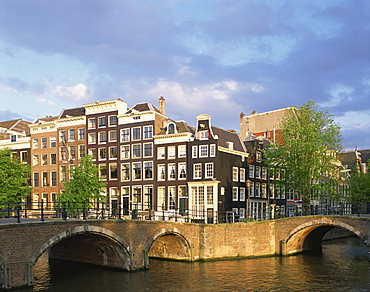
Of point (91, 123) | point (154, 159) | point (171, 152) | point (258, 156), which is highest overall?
point (91, 123)

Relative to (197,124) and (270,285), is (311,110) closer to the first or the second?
(197,124)

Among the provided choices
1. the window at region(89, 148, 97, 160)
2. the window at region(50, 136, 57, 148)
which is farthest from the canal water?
the window at region(50, 136, 57, 148)

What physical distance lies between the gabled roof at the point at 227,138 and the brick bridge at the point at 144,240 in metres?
12.7

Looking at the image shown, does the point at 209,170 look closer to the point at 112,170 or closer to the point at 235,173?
the point at 235,173

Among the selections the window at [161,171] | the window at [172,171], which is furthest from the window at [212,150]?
the window at [161,171]

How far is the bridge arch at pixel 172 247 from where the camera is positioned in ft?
113

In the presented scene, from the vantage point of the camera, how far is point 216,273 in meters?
29.5

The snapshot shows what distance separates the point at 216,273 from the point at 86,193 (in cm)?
1790

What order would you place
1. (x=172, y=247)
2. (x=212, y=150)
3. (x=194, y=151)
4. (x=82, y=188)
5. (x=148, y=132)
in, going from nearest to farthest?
(x=172, y=247) < (x=82, y=188) < (x=212, y=150) < (x=194, y=151) < (x=148, y=132)

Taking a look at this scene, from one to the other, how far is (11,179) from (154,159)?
1611cm

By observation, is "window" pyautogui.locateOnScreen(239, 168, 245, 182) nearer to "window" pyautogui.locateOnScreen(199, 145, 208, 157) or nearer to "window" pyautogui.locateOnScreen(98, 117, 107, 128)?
"window" pyautogui.locateOnScreen(199, 145, 208, 157)

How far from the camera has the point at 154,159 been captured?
158ft

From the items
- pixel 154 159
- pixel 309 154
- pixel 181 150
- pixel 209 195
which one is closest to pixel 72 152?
pixel 154 159

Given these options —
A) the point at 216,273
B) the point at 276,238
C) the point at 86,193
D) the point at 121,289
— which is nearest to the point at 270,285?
the point at 216,273
